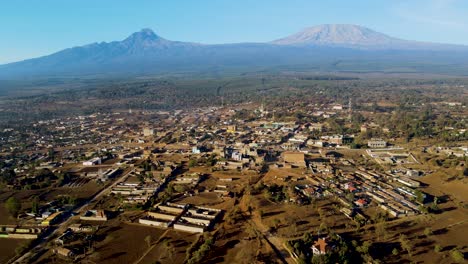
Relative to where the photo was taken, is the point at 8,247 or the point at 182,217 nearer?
the point at 8,247

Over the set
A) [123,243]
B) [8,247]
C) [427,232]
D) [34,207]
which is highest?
[34,207]

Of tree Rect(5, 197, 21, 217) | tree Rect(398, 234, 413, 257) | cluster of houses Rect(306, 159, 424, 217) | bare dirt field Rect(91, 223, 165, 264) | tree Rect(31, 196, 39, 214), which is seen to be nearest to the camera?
tree Rect(398, 234, 413, 257)

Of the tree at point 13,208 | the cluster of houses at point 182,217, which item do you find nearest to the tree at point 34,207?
the tree at point 13,208

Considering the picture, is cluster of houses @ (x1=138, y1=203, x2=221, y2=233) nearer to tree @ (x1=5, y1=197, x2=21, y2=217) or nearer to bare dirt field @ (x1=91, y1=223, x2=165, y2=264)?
Result: bare dirt field @ (x1=91, y1=223, x2=165, y2=264)

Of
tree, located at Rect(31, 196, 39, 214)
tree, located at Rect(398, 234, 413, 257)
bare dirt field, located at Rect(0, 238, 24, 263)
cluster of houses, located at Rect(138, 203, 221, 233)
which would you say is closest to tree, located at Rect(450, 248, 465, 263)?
tree, located at Rect(398, 234, 413, 257)

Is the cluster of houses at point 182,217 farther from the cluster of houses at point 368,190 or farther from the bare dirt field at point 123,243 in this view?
the cluster of houses at point 368,190

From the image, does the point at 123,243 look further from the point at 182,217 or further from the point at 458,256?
the point at 458,256

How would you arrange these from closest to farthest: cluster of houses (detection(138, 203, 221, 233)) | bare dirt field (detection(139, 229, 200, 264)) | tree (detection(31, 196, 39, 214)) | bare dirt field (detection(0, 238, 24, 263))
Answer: bare dirt field (detection(139, 229, 200, 264)) < bare dirt field (detection(0, 238, 24, 263)) < cluster of houses (detection(138, 203, 221, 233)) < tree (detection(31, 196, 39, 214))

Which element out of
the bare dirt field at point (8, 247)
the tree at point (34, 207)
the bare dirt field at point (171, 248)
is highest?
the tree at point (34, 207)

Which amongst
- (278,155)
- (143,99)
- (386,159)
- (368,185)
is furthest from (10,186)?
(143,99)

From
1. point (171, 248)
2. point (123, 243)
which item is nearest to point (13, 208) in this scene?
point (123, 243)

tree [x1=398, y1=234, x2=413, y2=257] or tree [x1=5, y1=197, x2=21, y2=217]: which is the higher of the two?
tree [x1=5, y1=197, x2=21, y2=217]
